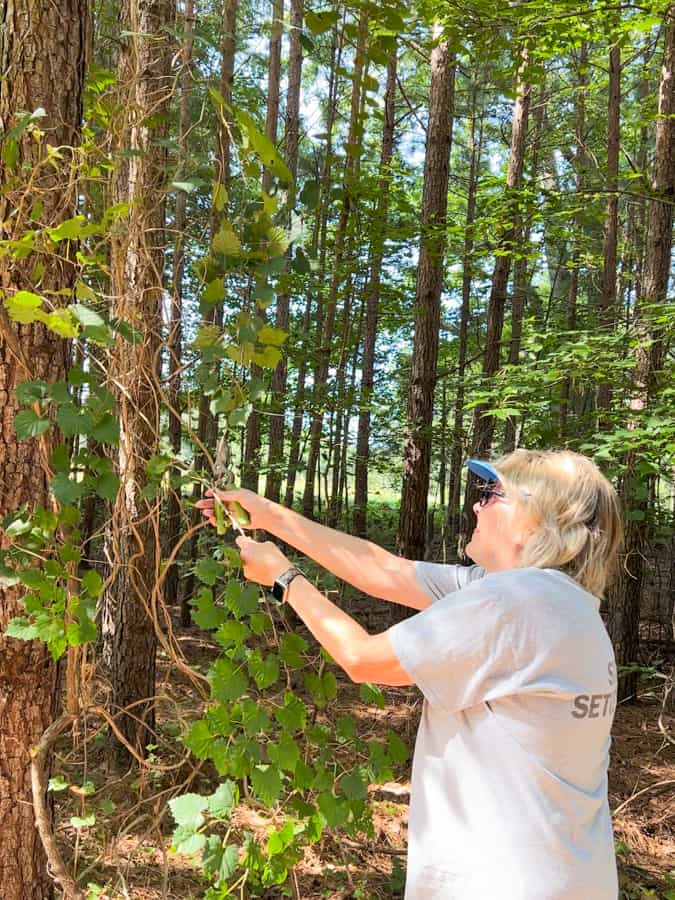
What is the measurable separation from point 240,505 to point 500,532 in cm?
61

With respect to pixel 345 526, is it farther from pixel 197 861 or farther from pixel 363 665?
pixel 363 665

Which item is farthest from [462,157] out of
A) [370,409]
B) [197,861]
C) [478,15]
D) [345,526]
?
[197,861]

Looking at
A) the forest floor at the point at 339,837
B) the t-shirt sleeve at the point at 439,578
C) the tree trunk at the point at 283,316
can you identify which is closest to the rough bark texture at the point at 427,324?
the tree trunk at the point at 283,316

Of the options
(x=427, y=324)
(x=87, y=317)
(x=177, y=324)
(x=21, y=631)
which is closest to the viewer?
(x=87, y=317)

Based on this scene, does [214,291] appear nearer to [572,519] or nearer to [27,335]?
[27,335]

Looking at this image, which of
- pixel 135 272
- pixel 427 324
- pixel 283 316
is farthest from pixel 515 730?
pixel 283 316

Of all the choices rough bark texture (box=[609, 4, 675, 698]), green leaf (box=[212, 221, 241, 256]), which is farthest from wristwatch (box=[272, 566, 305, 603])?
rough bark texture (box=[609, 4, 675, 698])

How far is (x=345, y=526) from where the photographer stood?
35.7 feet

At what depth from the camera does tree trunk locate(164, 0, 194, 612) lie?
1756 millimetres

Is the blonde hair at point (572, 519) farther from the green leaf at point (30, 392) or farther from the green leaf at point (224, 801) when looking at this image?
the green leaf at point (30, 392)

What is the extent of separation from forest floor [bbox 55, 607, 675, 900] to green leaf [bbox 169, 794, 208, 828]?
329 millimetres

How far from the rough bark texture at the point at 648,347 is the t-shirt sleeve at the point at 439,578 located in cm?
310

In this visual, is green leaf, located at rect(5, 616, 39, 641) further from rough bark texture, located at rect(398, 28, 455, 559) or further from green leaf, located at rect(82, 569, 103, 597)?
rough bark texture, located at rect(398, 28, 455, 559)

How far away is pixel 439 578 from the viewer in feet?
5.73
